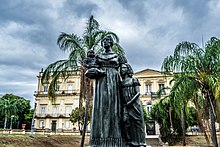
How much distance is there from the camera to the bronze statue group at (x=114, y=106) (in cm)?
379

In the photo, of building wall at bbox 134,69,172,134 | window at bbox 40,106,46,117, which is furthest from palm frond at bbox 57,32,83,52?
window at bbox 40,106,46,117

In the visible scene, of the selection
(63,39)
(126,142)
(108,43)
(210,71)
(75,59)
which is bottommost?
(126,142)

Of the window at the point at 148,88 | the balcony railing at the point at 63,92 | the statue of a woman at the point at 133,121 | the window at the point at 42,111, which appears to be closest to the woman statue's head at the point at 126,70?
the statue of a woman at the point at 133,121

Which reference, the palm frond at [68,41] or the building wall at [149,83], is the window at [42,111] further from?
the palm frond at [68,41]

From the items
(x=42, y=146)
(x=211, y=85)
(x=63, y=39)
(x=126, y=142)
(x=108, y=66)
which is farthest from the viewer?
(x=42, y=146)

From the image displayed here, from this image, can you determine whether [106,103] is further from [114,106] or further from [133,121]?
[133,121]

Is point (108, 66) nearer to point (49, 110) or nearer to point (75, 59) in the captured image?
point (75, 59)

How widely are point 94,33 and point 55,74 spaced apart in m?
3.52

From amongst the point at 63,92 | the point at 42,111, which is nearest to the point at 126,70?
the point at 63,92

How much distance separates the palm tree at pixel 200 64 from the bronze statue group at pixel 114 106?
8.83 metres

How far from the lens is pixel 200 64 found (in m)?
12.3

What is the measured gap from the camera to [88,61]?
420 centimetres

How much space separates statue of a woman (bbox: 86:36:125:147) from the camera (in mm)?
3766

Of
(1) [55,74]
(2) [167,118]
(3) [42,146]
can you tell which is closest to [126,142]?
(1) [55,74]
